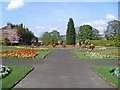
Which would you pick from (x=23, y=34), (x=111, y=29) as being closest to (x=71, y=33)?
(x=23, y=34)

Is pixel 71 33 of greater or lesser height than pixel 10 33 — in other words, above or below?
below

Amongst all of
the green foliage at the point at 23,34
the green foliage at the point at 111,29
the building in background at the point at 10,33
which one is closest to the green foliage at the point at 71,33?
the green foliage at the point at 23,34

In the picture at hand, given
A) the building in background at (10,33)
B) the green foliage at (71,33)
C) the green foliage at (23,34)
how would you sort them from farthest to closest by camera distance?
the building in background at (10,33)
the green foliage at (71,33)
the green foliage at (23,34)

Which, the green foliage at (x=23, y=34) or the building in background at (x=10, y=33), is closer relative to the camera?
the green foliage at (x=23, y=34)

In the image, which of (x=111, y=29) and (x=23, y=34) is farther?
(x=111, y=29)

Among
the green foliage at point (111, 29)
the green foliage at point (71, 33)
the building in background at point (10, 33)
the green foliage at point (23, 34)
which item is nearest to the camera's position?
the green foliage at point (23, 34)

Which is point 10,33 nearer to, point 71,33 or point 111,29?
point 71,33

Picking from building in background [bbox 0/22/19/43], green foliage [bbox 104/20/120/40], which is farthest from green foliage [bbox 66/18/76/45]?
green foliage [bbox 104/20/120/40]

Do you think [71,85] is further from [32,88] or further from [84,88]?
[32,88]

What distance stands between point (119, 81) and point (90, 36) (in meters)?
99.2

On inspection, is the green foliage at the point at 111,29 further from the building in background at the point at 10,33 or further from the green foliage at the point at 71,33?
the building in background at the point at 10,33

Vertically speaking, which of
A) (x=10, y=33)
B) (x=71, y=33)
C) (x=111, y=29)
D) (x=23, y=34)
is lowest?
(x=23, y=34)

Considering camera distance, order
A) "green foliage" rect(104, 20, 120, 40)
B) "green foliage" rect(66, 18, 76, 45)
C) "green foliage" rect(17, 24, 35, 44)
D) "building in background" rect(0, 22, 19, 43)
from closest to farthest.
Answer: "green foliage" rect(17, 24, 35, 44), "green foliage" rect(66, 18, 76, 45), "building in background" rect(0, 22, 19, 43), "green foliage" rect(104, 20, 120, 40)

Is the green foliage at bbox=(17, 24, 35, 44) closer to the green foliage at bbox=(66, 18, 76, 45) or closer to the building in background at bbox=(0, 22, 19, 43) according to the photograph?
the building in background at bbox=(0, 22, 19, 43)
